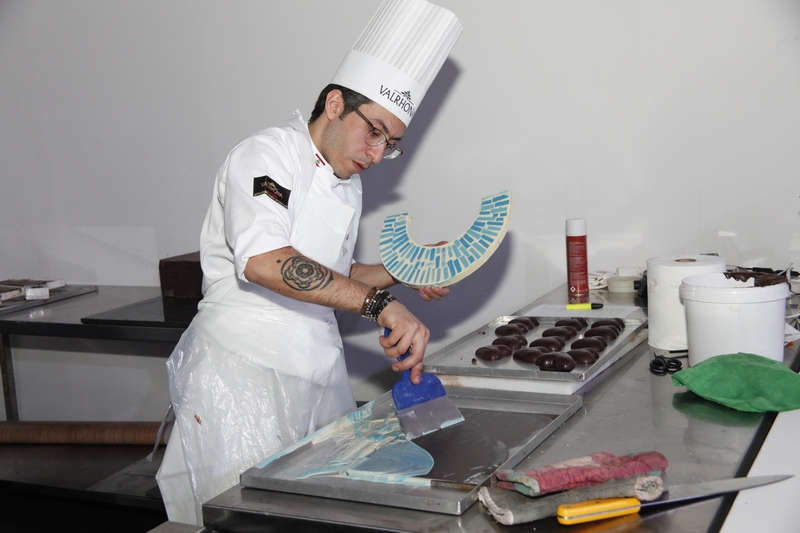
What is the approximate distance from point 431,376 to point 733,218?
148 centimetres

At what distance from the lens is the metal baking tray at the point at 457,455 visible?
957 millimetres

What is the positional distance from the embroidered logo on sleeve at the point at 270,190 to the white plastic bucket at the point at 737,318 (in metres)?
0.84

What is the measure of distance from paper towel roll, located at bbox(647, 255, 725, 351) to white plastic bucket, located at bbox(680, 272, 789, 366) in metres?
0.15

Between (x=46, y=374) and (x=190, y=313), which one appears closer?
(x=190, y=313)

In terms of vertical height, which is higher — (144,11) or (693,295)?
(144,11)

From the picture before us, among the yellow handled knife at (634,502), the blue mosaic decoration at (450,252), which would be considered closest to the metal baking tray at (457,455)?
the yellow handled knife at (634,502)

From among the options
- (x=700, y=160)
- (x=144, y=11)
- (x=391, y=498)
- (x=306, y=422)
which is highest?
(x=144, y=11)

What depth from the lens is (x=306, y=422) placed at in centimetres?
181

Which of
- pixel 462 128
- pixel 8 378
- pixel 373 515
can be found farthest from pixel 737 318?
pixel 8 378

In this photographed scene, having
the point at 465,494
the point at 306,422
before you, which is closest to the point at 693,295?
the point at 465,494

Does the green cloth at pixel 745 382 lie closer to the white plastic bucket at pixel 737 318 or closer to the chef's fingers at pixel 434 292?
the white plastic bucket at pixel 737 318

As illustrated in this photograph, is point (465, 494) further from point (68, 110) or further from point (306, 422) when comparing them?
point (68, 110)

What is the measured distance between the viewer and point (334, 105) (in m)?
1.72

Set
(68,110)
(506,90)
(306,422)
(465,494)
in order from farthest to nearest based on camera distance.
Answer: (68,110) → (506,90) → (306,422) → (465,494)
